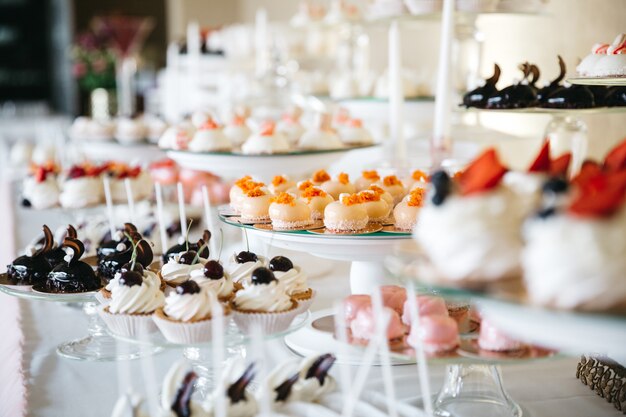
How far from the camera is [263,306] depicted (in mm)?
1642

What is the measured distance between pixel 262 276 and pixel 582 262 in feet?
2.42

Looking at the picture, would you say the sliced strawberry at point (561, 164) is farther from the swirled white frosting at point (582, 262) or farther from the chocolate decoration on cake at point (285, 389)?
the chocolate decoration on cake at point (285, 389)

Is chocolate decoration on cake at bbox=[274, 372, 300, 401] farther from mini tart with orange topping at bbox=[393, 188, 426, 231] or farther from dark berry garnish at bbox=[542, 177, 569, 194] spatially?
dark berry garnish at bbox=[542, 177, 569, 194]

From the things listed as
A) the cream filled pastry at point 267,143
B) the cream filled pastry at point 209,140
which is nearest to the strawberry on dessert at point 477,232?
the cream filled pastry at point 267,143

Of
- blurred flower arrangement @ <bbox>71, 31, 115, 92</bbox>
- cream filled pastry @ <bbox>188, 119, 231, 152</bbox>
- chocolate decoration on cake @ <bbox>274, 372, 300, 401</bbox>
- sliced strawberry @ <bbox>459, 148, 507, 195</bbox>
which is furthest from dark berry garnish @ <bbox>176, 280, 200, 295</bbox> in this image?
blurred flower arrangement @ <bbox>71, 31, 115, 92</bbox>

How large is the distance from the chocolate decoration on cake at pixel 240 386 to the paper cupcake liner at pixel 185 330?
12 centimetres

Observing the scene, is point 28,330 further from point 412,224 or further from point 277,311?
point 412,224

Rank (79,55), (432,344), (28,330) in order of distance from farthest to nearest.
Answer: (79,55), (28,330), (432,344)

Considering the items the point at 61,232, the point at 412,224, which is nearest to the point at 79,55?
the point at 61,232

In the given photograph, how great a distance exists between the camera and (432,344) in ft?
4.78

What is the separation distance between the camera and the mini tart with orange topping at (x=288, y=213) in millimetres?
1935

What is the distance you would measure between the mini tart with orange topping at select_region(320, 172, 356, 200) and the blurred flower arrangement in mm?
5107

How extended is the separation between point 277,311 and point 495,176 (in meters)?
0.60

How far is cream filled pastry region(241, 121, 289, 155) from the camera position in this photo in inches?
102
